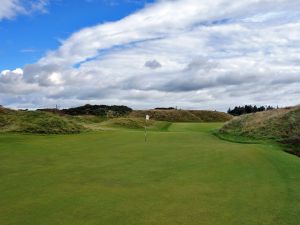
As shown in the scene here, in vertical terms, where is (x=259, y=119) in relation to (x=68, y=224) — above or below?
above

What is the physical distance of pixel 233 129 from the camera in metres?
35.7

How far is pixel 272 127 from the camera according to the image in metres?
30.1

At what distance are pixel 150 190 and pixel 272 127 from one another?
22336 mm

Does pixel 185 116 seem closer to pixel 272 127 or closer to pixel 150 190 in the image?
pixel 272 127

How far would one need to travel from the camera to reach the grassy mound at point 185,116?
8619 cm

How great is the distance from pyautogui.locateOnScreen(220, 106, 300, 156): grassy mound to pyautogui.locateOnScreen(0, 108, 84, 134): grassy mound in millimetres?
13673

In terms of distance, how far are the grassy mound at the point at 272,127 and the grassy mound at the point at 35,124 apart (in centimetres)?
1367

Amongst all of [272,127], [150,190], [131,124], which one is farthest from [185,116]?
[150,190]

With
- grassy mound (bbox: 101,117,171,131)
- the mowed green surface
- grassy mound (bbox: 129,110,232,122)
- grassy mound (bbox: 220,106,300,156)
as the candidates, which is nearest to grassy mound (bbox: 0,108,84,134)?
grassy mound (bbox: 101,117,171,131)

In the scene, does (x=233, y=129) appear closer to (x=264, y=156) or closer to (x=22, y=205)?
(x=264, y=156)

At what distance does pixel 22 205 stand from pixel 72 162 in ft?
22.8

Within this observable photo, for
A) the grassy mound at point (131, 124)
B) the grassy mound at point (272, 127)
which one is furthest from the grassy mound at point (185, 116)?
the grassy mound at point (272, 127)

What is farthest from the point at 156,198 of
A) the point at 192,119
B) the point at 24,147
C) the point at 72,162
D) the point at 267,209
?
the point at 192,119

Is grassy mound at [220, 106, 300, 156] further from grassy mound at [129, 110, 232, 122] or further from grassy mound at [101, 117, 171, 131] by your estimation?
grassy mound at [129, 110, 232, 122]
